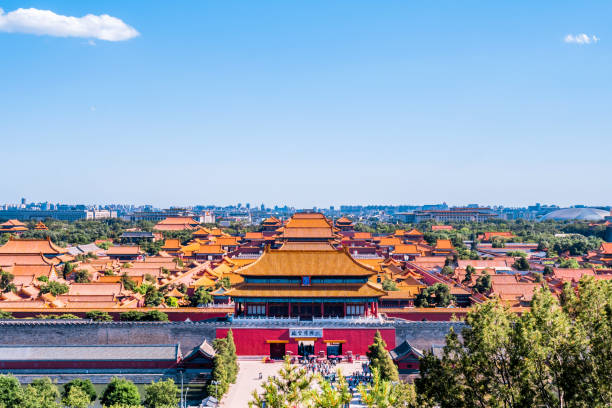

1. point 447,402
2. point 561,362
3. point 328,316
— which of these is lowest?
point 328,316

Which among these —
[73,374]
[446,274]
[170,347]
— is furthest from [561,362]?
[446,274]

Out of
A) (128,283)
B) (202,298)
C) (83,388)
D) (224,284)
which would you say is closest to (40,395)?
(83,388)

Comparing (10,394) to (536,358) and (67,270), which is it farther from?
(67,270)

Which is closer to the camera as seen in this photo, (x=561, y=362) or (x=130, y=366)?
(x=561, y=362)

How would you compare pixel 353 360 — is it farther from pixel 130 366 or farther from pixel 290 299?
pixel 130 366

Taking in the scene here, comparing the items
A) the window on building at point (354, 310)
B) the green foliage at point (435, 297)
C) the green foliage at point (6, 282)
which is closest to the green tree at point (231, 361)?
the window on building at point (354, 310)

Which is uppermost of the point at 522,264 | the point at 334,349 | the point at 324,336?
the point at 522,264
